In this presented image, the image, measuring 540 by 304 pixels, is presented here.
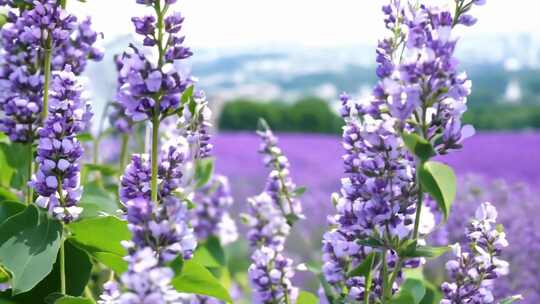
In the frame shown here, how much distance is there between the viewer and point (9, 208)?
41.0 inches

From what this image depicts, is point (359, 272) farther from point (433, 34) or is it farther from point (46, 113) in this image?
point (46, 113)

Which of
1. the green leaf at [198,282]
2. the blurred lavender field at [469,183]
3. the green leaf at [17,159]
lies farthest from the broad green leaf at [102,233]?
the blurred lavender field at [469,183]

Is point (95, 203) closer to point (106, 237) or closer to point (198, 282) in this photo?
point (106, 237)

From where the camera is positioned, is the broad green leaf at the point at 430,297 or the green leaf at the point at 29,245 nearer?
the green leaf at the point at 29,245

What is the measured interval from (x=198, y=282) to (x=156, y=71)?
255mm

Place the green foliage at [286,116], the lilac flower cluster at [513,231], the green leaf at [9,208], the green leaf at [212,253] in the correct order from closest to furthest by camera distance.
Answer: the green leaf at [9,208] < the green leaf at [212,253] < the lilac flower cluster at [513,231] < the green foliage at [286,116]

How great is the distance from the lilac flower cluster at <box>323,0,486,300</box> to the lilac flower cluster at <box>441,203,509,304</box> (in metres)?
0.07

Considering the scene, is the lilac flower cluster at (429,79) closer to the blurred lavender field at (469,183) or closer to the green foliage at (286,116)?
the blurred lavender field at (469,183)

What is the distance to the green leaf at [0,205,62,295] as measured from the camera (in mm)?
895

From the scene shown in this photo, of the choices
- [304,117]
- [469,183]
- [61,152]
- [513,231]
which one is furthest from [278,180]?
[304,117]

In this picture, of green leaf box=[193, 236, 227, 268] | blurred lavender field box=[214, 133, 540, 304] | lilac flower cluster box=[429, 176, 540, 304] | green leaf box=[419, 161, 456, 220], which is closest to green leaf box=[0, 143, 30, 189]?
green leaf box=[193, 236, 227, 268]

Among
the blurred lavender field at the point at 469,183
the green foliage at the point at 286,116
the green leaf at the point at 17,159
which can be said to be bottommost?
the green foliage at the point at 286,116

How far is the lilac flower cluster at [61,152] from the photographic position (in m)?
0.88

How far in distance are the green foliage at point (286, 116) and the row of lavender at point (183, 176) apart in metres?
13.0
